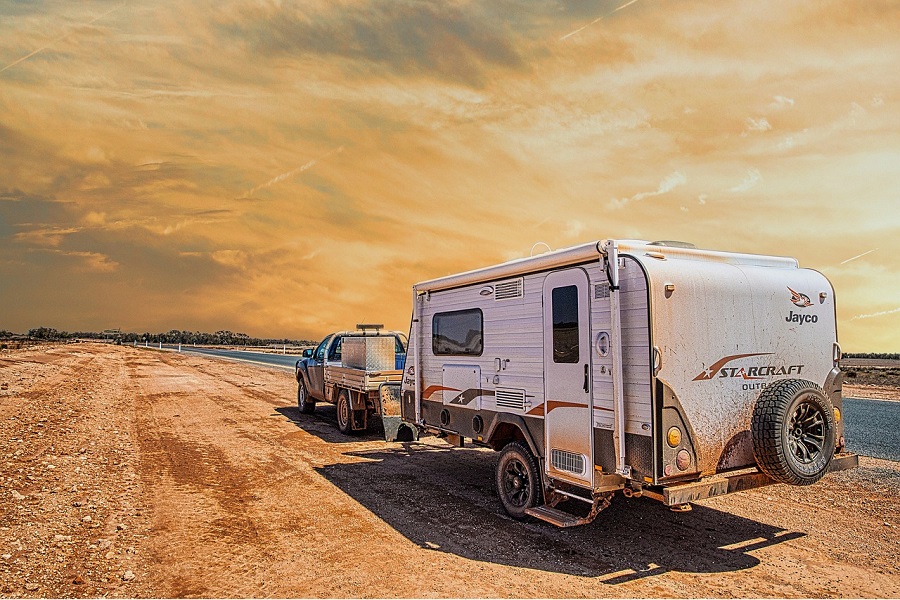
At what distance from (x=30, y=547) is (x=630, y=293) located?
7.35 metres

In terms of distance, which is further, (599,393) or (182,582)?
(599,393)

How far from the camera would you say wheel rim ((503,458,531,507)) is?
7848 millimetres

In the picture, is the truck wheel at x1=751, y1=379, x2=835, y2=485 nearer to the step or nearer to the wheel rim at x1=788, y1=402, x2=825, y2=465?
the wheel rim at x1=788, y1=402, x2=825, y2=465

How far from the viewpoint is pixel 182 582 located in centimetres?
607

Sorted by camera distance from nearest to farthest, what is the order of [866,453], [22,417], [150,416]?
[866,453] < [22,417] < [150,416]

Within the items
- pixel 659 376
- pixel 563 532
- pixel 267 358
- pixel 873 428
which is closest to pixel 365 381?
pixel 563 532

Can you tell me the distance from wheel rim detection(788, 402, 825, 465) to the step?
96.0 inches

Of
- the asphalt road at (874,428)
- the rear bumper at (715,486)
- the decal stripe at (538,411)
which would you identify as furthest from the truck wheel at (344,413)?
the asphalt road at (874,428)

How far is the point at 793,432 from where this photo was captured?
6.69 m

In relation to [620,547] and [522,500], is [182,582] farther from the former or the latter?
[620,547]

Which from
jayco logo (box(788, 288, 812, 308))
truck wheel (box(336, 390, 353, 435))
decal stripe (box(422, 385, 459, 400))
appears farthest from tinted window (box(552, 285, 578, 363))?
truck wheel (box(336, 390, 353, 435))

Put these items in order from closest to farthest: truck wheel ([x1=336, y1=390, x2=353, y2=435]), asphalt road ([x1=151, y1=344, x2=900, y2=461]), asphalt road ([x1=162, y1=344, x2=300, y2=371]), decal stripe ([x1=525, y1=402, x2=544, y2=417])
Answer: decal stripe ([x1=525, y1=402, x2=544, y2=417]), asphalt road ([x1=151, y1=344, x2=900, y2=461]), truck wheel ([x1=336, y1=390, x2=353, y2=435]), asphalt road ([x1=162, y1=344, x2=300, y2=371])

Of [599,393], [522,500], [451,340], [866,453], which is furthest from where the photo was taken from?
[866,453]

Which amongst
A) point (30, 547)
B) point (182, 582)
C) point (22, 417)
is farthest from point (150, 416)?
point (182, 582)
